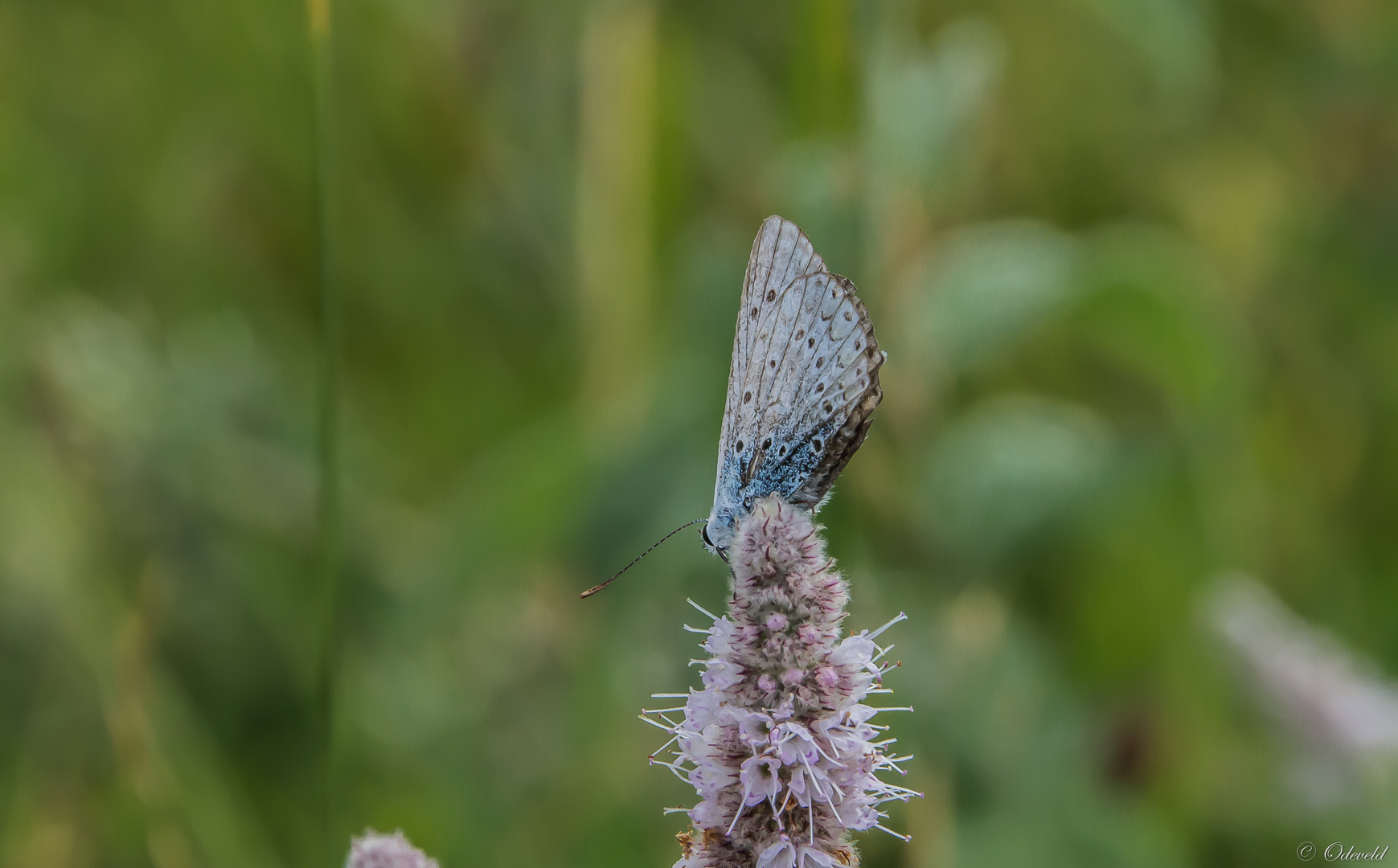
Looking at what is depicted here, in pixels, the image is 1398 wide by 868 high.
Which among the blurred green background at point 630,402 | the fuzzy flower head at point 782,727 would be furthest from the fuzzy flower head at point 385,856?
the blurred green background at point 630,402

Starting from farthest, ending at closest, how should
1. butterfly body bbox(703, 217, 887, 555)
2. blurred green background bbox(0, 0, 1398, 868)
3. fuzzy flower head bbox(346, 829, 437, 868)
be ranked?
blurred green background bbox(0, 0, 1398, 868)
butterfly body bbox(703, 217, 887, 555)
fuzzy flower head bbox(346, 829, 437, 868)

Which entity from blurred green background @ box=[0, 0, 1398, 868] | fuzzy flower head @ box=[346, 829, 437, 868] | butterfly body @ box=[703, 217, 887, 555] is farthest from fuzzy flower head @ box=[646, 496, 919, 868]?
blurred green background @ box=[0, 0, 1398, 868]

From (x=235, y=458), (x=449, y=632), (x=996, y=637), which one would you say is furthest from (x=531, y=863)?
(x=235, y=458)

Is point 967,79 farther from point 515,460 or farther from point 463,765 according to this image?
point 463,765

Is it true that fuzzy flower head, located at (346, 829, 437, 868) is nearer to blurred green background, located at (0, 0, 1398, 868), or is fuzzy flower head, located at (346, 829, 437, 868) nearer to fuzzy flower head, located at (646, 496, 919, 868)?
fuzzy flower head, located at (646, 496, 919, 868)

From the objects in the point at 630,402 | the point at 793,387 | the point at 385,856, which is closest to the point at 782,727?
the point at 385,856

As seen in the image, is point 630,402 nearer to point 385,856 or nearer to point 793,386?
point 793,386
